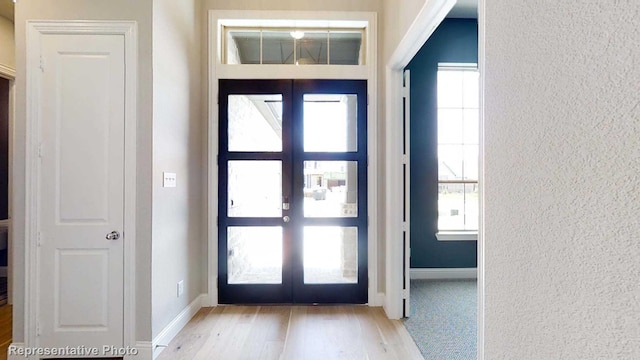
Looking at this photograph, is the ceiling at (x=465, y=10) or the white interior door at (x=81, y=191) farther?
the ceiling at (x=465, y=10)

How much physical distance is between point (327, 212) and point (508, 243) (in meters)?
2.31

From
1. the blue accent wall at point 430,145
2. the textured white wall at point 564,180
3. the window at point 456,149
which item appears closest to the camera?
the textured white wall at point 564,180

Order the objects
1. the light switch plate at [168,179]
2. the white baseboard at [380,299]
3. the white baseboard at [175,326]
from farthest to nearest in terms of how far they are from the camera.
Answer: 1. the white baseboard at [380,299]
2. the light switch plate at [168,179]
3. the white baseboard at [175,326]

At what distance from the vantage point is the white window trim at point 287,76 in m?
3.24

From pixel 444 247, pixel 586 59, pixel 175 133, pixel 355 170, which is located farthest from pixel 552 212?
pixel 444 247

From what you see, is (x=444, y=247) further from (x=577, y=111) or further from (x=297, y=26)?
(x=577, y=111)

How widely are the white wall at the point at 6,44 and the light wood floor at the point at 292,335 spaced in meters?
3.49

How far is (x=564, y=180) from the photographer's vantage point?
84cm

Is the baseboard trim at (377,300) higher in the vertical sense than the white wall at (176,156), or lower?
lower

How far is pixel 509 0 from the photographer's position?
43.9 inches

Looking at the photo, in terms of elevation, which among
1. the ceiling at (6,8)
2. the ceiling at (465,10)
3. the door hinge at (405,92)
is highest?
the ceiling at (465,10)

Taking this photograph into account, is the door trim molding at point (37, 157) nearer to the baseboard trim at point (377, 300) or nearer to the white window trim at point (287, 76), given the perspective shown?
the white window trim at point (287, 76)

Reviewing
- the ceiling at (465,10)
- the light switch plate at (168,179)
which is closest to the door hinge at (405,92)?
the ceiling at (465,10)

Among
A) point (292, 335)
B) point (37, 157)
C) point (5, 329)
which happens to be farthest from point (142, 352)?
point (37, 157)
